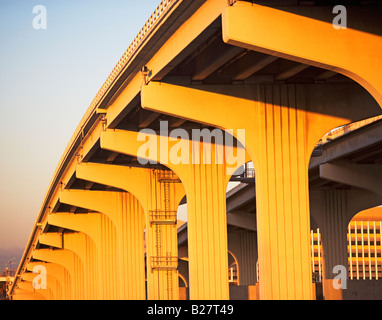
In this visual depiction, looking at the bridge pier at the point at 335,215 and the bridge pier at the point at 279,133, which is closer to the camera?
the bridge pier at the point at 279,133

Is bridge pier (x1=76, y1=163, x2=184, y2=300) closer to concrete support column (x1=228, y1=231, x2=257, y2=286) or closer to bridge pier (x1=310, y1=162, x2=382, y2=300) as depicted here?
bridge pier (x1=310, y1=162, x2=382, y2=300)

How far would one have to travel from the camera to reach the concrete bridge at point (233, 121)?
22.2 meters

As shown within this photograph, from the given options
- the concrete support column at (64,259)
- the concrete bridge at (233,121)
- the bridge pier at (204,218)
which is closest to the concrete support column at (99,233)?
the concrete bridge at (233,121)

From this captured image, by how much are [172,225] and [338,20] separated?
27256mm

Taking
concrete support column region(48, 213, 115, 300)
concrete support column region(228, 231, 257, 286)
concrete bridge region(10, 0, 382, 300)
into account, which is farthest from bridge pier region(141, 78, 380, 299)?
concrete support column region(228, 231, 257, 286)

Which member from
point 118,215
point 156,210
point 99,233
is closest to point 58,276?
point 99,233

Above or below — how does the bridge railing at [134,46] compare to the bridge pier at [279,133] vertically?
above

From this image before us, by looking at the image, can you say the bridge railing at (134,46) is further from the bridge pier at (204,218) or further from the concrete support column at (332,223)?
the concrete support column at (332,223)

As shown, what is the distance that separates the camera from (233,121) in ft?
101

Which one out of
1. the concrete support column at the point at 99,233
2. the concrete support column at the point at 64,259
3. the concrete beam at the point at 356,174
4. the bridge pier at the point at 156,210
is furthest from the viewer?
the concrete support column at the point at 64,259
